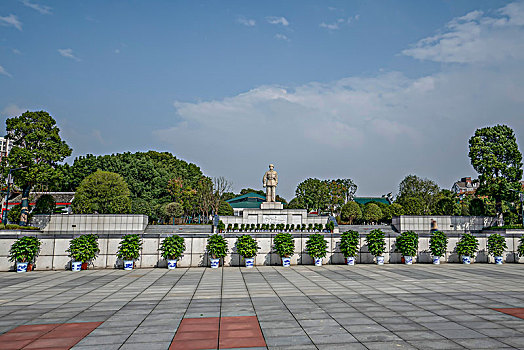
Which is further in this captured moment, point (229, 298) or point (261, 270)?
point (261, 270)

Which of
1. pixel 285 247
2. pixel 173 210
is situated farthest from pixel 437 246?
pixel 173 210

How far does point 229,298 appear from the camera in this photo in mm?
8750

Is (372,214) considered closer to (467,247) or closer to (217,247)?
(467,247)

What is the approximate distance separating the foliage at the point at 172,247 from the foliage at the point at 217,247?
3.62 ft

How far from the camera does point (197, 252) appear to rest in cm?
1558

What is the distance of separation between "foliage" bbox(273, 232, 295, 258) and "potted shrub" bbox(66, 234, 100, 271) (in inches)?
286

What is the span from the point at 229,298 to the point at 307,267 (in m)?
7.02

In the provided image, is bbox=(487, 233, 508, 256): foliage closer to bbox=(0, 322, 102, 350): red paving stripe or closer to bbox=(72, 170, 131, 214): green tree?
bbox=(0, 322, 102, 350): red paving stripe

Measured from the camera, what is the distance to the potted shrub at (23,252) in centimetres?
1382

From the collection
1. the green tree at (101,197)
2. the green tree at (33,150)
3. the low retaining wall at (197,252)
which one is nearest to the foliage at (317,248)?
the low retaining wall at (197,252)

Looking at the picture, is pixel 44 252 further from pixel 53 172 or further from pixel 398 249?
pixel 53 172

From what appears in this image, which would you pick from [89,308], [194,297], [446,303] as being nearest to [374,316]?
[446,303]

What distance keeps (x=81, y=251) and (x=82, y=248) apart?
116mm

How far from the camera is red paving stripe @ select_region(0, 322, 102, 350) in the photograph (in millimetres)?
5285
